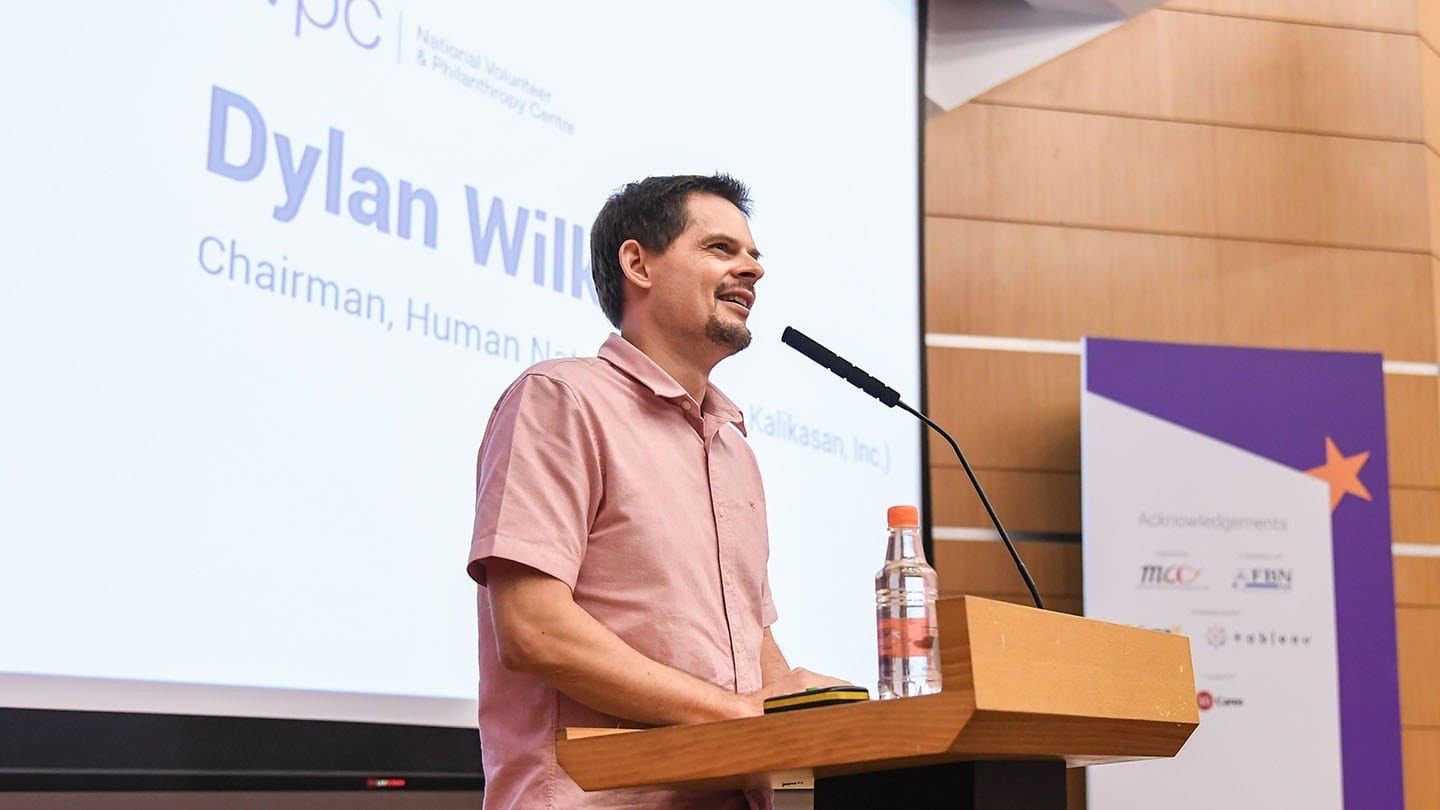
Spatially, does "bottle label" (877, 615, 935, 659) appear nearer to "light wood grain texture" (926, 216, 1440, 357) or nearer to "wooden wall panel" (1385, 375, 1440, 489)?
"light wood grain texture" (926, 216, 1440, 357)

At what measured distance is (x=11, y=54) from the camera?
2.02 meters

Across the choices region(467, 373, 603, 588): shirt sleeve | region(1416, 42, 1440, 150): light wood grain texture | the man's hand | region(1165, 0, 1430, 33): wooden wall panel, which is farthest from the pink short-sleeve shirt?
region(1416, 42, 1440, 150): light wood grain texture

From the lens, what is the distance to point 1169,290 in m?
4.80

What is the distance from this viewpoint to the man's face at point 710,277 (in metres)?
1.84

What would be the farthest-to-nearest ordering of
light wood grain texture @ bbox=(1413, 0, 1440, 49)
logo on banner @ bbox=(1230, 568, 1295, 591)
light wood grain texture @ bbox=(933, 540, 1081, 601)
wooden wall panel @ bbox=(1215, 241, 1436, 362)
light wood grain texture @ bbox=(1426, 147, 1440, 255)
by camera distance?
1. light wood grain texture @ bbox=(1413, 0, 1440, 49)
2. light wood grain texture @ bbox=(1426, 147, 1440, 255)
3. wooden wall panel @ bbox=(1215, 241, 1436, 362)
4. light wood grain texture @ bbox=(933, 540, 1081, 601)
5. logo on banner @ bbox=(1230, 568, 1295, 591)

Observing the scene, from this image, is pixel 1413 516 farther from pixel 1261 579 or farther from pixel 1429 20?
pixel 1429 20

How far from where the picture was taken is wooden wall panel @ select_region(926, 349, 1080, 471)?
459cm

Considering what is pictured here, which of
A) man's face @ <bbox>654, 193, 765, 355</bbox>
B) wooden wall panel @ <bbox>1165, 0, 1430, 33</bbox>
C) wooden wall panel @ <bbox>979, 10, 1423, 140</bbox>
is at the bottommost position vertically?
man's face @ <bbox>654, 193, 765, 355</bbox>

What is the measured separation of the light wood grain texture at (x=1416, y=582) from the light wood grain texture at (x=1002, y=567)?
1.06 meters

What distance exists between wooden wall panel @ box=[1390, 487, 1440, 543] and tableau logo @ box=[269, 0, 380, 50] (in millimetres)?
3588

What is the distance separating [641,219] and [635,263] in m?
0.06

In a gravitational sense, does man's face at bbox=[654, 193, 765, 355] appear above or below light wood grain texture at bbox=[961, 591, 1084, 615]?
above

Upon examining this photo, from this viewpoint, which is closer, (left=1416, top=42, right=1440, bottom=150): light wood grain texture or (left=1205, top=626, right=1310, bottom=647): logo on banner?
(left=1205, top=626, right=1310, bottom=647): logo on banner

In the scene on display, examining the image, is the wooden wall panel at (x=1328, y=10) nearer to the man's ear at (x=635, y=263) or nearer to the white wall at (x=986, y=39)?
the white wall at (x=986, y=39)
